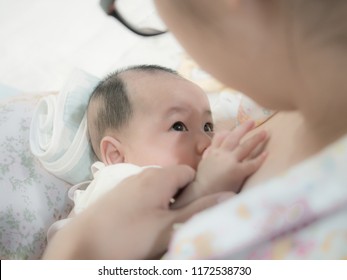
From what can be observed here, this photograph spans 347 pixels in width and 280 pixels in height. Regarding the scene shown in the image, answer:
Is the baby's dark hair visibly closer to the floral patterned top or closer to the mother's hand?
the mother's hand

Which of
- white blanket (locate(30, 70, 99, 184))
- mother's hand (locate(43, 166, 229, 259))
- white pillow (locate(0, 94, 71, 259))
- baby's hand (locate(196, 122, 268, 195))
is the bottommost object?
white pillow (locate(0, 94, 71, 259))

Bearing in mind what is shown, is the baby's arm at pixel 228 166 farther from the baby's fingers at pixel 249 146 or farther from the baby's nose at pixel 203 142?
the baby's nose at pixel 203 142

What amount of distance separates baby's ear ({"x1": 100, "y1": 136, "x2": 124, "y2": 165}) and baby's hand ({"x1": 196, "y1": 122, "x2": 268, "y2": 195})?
25 cm

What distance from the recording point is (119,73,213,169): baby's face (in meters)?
0.88

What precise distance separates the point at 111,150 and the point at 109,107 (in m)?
0.10

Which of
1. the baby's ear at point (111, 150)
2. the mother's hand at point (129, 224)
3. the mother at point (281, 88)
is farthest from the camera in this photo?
the baby's ear at point (111, 150)

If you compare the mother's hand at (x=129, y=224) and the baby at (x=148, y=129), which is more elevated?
the mother's hand at (x=129, y=224)

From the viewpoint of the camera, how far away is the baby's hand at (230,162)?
2.23 feet

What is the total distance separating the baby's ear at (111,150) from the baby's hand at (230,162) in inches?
9.9

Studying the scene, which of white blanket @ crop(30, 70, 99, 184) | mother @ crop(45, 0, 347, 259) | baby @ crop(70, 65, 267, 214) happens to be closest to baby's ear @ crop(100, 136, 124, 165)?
baby @ crop(70, 65, 267, 214)

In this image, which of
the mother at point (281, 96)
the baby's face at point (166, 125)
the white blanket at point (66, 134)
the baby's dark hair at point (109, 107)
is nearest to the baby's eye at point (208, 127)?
the baby's face at point (166, 125)

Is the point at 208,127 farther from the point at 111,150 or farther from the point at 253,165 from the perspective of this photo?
the point at 253,165

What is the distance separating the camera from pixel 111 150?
974 mm

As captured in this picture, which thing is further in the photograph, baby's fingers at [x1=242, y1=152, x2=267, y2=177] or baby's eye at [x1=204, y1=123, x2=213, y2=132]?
baby's eye at [x1=204, y1=123, x2=213, y2=132]
